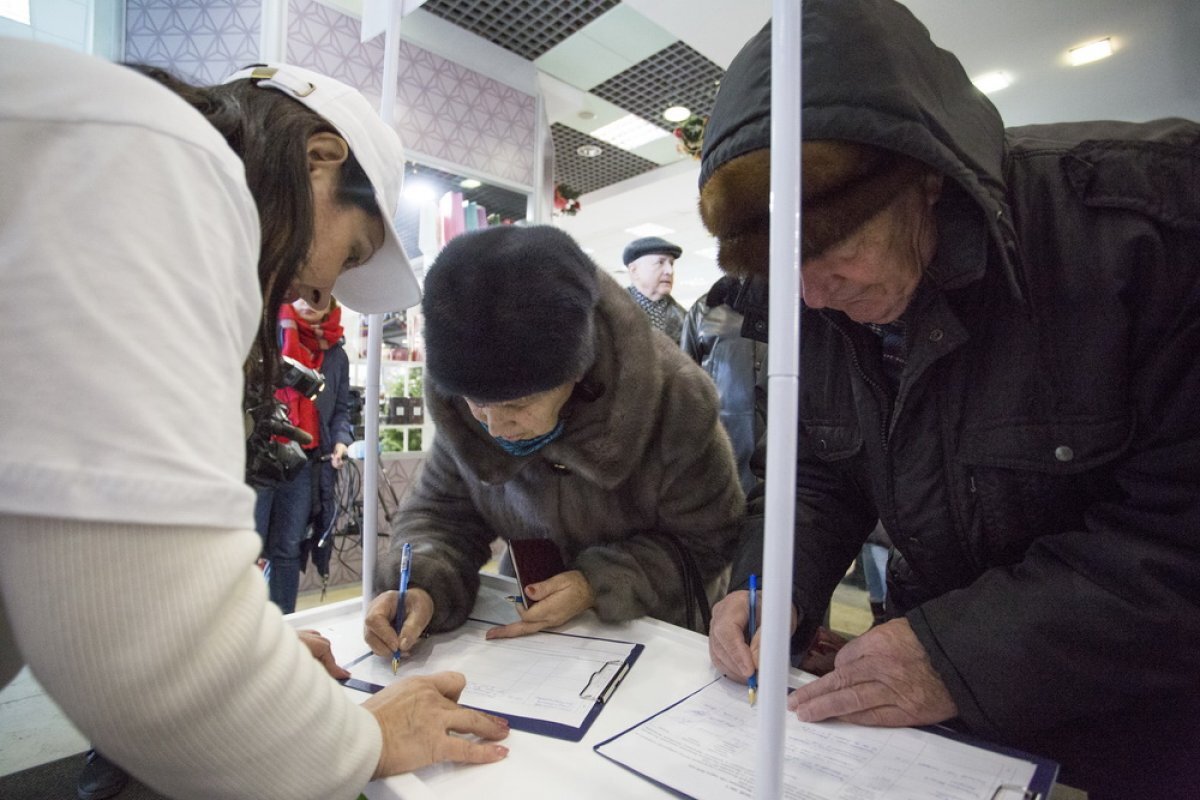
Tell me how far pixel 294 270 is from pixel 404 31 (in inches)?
120

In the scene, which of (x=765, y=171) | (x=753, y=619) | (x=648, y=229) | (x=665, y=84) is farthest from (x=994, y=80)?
(x=648, y=229)

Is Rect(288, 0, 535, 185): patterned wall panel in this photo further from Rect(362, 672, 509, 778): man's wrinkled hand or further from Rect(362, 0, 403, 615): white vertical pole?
Rect(362, 672, 509, 778): man's wrinkled hand

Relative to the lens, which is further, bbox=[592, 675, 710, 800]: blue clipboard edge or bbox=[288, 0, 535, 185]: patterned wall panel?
bbox=[288, 0, 535, 185]: patterned wall panel

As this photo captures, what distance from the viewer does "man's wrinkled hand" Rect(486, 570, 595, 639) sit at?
102 cm

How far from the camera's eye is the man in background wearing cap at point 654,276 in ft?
9.91

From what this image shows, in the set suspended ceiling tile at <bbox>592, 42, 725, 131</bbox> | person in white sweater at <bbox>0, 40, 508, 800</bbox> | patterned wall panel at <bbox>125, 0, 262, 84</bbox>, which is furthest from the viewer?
suspended ceiling tile at <bbox>592, 42, 725, 131</bbox>

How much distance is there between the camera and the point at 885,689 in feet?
2.35

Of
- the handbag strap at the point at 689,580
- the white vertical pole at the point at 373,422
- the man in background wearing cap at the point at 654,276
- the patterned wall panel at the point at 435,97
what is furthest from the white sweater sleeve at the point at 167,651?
the patterned wall panel at the point at 435,97

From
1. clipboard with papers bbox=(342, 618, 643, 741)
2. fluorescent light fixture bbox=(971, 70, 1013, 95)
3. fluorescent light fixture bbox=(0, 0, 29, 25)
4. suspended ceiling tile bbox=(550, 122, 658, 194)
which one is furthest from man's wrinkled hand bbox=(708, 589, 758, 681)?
suspended ceiling tile bbox=(550, 122, 658, 194)

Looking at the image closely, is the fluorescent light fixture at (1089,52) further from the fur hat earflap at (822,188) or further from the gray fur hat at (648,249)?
the fur hat earflap at (822,188)

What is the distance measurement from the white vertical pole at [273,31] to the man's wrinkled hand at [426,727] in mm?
2888

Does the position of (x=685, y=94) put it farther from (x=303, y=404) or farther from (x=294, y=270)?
(x=294, y=270)

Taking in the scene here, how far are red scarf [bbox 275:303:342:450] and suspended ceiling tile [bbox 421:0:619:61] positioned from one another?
5.09 feet

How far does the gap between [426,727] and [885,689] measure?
1.65 feet
